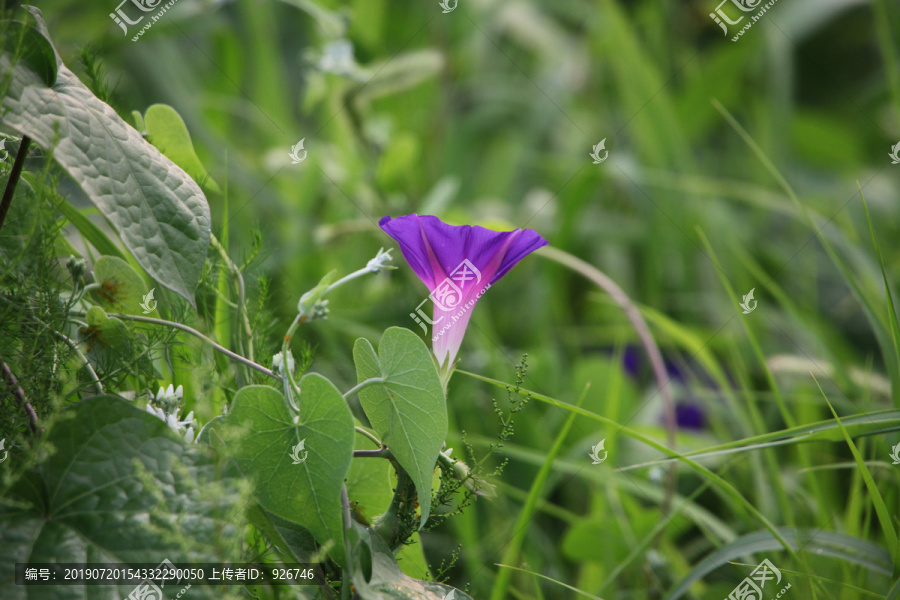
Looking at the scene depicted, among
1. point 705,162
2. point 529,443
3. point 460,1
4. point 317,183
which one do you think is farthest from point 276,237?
point 705,162

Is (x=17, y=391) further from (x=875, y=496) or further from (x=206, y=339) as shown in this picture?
(x=875, y=496)

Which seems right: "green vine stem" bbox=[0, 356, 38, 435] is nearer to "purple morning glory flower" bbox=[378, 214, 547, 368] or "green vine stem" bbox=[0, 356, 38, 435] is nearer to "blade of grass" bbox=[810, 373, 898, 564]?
"purple morning glory flower" bbox=[378, 214, 547, 368]

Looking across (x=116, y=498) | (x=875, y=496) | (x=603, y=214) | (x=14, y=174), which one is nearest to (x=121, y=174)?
(x=14, y=174)

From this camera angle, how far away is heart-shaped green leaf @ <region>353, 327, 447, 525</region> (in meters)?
0.33

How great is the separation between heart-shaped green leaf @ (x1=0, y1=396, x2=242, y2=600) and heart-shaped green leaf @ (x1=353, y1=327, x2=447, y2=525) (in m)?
0.09

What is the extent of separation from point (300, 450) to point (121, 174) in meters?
0.18

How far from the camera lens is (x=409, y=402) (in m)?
0.35

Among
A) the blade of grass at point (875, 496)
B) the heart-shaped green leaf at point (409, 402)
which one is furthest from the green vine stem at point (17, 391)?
the blade of grass at point (875, 496)

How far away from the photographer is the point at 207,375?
0.38 meters

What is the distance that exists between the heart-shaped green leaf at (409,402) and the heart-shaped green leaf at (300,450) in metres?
0.04

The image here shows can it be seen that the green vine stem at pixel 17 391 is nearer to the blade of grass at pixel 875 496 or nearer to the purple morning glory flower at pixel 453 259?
the purple morning glory flower at pixel 453 259

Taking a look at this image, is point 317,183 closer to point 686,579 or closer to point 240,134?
point 240,134

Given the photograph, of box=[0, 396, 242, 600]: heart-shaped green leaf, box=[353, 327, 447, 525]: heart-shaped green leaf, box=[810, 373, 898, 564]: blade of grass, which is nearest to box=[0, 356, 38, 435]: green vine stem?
box=[0, 396, 242, 600]: heart-shaped green leaf

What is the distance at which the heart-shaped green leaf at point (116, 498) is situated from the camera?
290 mm
